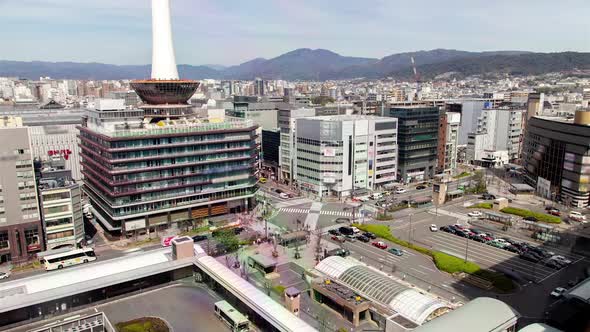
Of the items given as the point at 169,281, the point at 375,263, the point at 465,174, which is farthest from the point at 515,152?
the point at 169,281

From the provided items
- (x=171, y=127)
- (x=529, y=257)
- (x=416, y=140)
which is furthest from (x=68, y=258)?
(x=416, y=140)

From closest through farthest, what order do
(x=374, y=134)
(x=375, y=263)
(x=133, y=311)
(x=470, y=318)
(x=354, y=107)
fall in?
(x=470, y=318) < (x=133, y=311) < (x=375, y=263) < (x=374, y=134) < (x=354, y=107)

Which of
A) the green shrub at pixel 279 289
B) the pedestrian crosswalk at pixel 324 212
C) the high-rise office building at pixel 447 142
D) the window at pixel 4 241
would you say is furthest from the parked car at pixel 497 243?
the window at pixel 4 241

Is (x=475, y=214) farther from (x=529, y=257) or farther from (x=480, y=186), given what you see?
(x=480, y=186)

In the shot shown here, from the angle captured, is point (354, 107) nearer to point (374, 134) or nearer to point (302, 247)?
point (374, 134)

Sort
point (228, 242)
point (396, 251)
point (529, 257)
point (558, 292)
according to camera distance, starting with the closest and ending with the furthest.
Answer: point (558, 292) < point (529, 257) < point (228, 242) < point (396, 251)

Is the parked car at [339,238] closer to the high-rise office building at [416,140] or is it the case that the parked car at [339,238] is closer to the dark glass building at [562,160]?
the high-rise office building at [416,140]

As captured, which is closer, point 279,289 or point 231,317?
point 231,317
